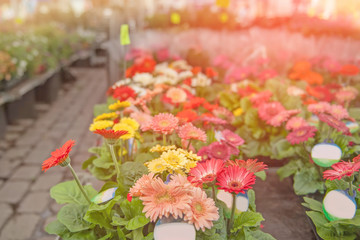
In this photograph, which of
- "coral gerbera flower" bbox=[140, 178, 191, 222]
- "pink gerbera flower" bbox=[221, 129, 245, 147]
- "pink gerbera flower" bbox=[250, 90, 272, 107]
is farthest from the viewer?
"pink gerbera flower" bbox=[250, 90, 272, 107]

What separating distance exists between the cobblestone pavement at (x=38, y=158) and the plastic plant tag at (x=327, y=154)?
120 centimetres

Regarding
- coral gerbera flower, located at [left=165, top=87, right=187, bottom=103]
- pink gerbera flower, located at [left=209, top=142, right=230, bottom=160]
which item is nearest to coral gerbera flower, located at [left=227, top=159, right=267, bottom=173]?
pink gerbera flower, located at [left=209, top=142, right=230, bottom=160]

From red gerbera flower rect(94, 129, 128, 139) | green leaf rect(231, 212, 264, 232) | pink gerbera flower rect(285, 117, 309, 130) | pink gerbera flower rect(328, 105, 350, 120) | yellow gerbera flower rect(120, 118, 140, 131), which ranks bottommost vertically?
green leaf rect(231, 212, 264, 232)

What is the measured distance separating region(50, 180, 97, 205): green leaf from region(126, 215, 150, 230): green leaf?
437 millimetres

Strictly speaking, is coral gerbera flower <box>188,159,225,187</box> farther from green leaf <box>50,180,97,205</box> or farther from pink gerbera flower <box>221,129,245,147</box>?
green leaf <box>50,180,97,205</box>

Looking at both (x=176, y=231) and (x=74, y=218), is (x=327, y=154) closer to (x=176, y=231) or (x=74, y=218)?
(x=176, y=231)

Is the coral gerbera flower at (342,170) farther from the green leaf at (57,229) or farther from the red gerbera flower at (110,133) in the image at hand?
the green leaf at (57,229)

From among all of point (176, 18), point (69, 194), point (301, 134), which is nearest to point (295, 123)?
point (301, 134)

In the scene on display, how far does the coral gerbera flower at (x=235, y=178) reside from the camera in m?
1.05

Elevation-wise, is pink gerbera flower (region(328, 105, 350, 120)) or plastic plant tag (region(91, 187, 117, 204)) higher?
pink gerbera flower (region(328, 105, 350, 120))

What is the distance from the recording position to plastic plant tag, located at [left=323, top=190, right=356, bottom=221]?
1.25 meters

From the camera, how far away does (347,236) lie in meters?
1.31

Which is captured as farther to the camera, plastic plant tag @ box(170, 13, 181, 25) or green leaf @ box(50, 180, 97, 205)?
plastic plant tag @ box(170, 13, 181, 25)

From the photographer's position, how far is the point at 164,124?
1.49 metres
